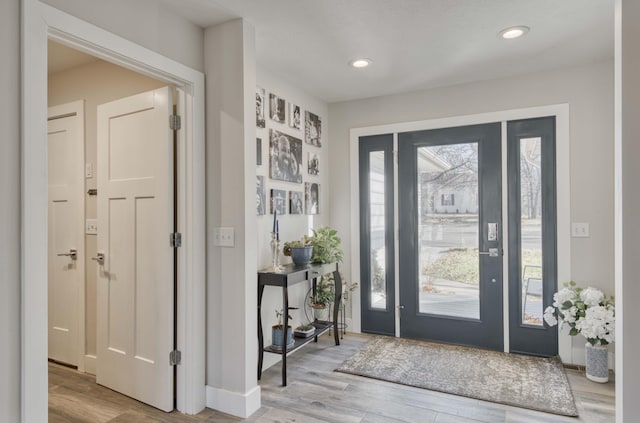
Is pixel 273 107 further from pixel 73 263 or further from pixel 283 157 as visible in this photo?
pixel 73 263

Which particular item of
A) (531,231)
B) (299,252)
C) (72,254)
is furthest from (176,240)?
(531,231)

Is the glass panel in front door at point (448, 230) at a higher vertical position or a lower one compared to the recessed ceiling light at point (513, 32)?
lower

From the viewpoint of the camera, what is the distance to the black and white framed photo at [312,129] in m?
3.79

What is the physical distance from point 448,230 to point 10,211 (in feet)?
10.6

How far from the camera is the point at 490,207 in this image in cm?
347

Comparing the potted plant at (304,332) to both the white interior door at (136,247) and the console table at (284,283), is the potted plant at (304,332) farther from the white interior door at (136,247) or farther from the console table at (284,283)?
the white interior door at (136,247)

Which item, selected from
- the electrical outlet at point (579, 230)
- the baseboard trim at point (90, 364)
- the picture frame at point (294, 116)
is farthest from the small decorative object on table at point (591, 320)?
the baseboard trim at point (90, 364)

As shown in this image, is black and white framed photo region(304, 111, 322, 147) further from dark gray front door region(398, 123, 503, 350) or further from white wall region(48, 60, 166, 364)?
white wall region(48, 60, 166, 364)

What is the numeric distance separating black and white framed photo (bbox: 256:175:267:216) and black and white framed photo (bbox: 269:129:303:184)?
15 cm

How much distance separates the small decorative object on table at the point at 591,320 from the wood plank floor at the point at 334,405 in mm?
135

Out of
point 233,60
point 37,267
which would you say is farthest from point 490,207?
point 37,267

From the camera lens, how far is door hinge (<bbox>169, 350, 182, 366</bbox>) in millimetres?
2438

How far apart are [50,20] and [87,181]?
1.68 meters

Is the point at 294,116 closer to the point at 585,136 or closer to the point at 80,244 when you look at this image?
the point at 80,244
